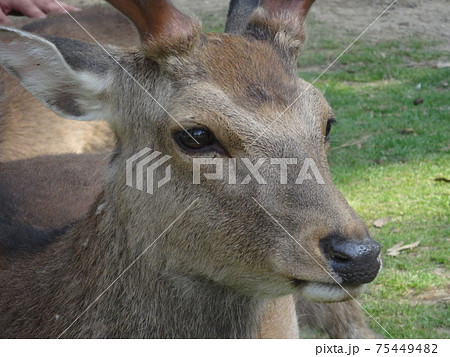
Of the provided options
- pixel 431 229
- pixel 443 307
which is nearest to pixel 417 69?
pixel 431 229

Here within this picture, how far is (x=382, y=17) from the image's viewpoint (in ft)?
48.3

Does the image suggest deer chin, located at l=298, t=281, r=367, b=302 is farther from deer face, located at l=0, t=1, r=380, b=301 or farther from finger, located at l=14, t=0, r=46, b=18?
finger, located at l=14, t=0, r=46, b=18

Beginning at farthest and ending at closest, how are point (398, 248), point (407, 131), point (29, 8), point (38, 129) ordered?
Answer: point (407, 131) < point (38, 129) < point (29, 8) < point (398, 248)

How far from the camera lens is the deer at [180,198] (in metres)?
3.56

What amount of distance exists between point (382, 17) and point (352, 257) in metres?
12.2

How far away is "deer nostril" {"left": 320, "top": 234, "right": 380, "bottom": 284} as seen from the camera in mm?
3199

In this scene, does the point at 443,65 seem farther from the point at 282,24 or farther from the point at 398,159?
the point at 282,24

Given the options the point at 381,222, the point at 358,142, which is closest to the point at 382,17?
the point at 358,142

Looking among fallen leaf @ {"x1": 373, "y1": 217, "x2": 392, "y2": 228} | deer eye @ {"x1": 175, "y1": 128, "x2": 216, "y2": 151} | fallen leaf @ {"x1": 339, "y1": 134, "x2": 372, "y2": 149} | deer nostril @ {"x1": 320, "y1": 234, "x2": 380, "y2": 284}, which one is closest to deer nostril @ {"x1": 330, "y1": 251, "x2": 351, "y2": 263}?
deer nostril @ {"x1": 320, "y1": 234, "x2": 380, "y2": 284}

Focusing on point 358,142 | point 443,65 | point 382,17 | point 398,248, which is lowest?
point 382,17

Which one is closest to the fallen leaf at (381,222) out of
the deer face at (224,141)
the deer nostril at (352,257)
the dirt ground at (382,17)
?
the deer face at (224,141)

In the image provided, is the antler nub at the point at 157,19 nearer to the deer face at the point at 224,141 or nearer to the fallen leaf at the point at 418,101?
the deer face at the point at 224,141

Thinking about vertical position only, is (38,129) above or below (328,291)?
below

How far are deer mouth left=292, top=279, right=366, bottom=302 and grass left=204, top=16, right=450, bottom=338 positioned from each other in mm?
1500
